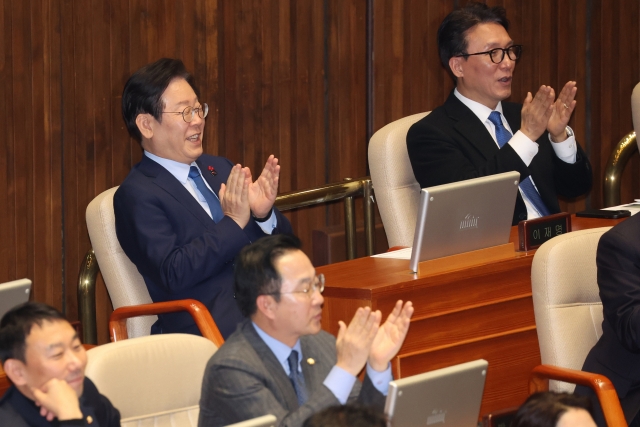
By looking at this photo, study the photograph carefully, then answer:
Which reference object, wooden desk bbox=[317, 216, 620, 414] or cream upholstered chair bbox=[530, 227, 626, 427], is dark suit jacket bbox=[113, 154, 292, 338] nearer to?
wooden desk bbox=[317, 216, 620, 414]

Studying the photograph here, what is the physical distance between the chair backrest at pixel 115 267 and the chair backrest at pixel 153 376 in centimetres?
85

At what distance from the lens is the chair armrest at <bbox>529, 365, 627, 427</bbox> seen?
2.65m

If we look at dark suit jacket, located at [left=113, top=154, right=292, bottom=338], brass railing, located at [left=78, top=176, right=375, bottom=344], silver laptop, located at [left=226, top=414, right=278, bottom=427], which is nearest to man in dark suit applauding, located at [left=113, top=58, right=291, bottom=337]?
dark suit jacket, located at [left=113, top=154, right=292, bottom=338]

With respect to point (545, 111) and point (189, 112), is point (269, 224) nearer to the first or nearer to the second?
point (189, 112)

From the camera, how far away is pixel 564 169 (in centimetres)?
425

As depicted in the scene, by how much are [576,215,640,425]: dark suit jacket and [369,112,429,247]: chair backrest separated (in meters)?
1.16

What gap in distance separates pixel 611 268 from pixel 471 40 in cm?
164

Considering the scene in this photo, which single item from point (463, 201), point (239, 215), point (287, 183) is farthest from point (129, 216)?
point (287, 183)

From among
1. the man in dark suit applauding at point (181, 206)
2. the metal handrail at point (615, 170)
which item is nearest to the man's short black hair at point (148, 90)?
the man in dark suit applauding at point (181, 206)

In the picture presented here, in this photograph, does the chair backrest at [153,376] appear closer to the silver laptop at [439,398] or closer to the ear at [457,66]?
the silver laptop at [439,398]

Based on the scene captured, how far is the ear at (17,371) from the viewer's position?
2291 mm

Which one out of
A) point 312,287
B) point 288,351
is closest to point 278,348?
point 288,351

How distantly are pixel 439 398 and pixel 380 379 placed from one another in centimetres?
16

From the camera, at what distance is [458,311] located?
3.32m
